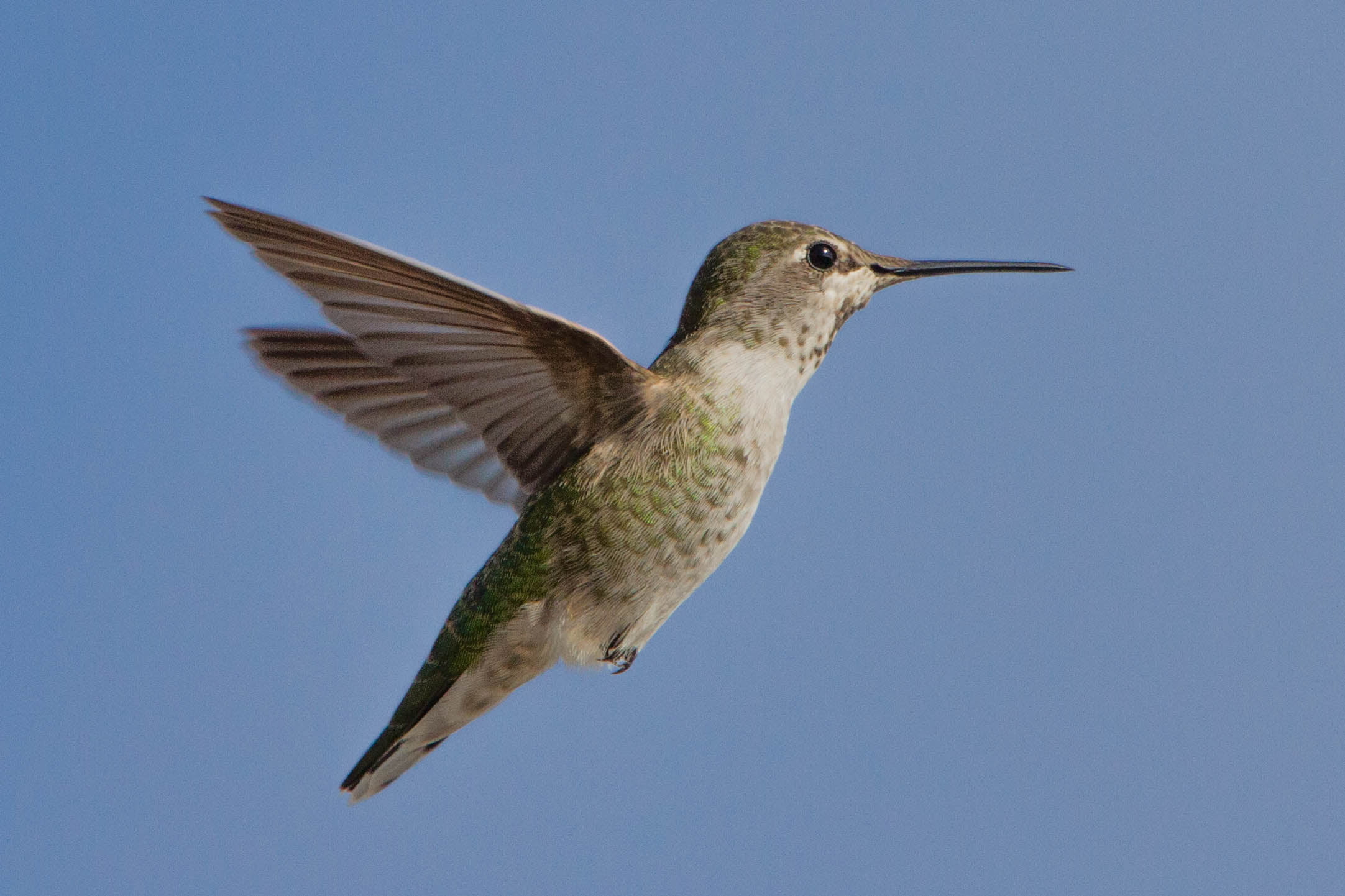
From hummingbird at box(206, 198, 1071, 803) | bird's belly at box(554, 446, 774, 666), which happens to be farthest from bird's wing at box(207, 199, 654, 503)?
bird's belly at box(554, 446, 774, 666)

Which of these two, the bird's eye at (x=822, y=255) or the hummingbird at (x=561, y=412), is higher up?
the bird's eye at (x=822, y=255)

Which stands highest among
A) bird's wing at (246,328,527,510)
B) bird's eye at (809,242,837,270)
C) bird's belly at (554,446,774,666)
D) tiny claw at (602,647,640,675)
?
bird's eye at (809,242,837,270)

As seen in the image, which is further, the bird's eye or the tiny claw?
the bird's eye

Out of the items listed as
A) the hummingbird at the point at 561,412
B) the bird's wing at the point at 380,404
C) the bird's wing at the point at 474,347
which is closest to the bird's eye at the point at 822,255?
the hummingbird at the point at 561,412

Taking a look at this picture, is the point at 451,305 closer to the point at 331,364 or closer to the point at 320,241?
the point at 320,241

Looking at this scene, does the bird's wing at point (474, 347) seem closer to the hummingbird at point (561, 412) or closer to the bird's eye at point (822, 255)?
the hummingbird at point (561, 412)

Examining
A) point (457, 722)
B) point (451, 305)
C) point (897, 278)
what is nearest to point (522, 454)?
point (451, 305)

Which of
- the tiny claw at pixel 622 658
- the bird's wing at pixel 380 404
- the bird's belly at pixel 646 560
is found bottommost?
the tiny claw at pixel 622 658

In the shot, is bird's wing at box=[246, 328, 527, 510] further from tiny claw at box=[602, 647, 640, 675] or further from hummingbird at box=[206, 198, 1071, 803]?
tiny claw at box=[602, 647, 640, 675]
